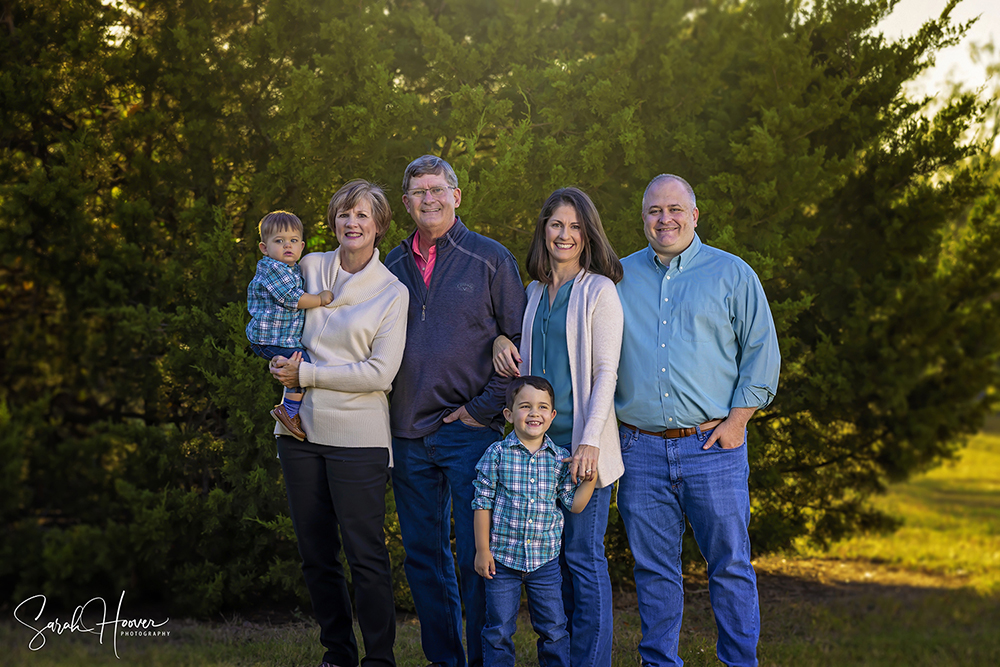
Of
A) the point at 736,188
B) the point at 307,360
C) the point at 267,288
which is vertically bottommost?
the point at 307,360

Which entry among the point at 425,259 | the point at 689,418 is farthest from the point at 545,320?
the point at 689,418

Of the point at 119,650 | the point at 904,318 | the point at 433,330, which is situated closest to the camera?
the point at 433,330

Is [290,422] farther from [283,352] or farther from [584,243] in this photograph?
[584,243]

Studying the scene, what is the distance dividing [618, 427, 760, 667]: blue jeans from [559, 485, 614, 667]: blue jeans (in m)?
0.22

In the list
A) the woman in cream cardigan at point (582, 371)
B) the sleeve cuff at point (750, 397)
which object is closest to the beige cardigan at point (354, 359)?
the woman in cream cardigan at point (582, 371)

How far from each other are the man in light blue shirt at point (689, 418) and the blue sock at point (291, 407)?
133 cm

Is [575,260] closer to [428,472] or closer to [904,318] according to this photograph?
[428,472]

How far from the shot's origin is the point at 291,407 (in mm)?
3150

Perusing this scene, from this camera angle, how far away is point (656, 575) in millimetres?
3236

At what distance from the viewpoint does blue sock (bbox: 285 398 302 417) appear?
10.3ft

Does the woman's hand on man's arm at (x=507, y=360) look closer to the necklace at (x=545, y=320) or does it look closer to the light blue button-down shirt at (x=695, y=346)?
the necklace at (x=545, y=320)

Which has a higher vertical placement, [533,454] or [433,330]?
[433,330]

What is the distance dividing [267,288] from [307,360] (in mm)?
340

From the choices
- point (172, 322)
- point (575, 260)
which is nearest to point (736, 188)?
point (575, 260)
